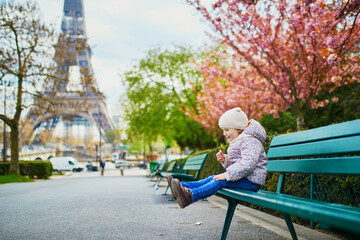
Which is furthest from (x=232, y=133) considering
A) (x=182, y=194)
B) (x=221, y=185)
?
(x=182, y=194)

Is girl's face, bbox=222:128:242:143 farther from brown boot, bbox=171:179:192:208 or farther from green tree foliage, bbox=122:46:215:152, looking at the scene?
green tree foliage, bbox=122:46:215:152

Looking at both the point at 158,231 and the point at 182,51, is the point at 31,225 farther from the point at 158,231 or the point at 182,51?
the point at 182,51

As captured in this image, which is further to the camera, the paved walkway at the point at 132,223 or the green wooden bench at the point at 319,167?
the paved walkway at the point at 132,223

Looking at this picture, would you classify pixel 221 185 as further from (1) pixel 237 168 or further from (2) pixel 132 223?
(2) pixel 132 223

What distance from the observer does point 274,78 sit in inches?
422

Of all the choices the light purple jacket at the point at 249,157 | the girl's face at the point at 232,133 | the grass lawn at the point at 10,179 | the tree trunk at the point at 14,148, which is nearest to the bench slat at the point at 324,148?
the light purple jacket at the point at 249,157

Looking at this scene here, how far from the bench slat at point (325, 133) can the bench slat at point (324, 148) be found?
1.4 inches

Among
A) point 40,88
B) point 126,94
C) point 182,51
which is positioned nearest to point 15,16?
point 40,88

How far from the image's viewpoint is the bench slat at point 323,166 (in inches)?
95.0

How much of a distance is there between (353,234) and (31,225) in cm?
398

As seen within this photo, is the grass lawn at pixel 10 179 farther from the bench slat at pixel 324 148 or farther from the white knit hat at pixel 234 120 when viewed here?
the bench slat at pixel 324 148

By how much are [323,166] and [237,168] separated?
685mm

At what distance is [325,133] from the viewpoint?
2.83m

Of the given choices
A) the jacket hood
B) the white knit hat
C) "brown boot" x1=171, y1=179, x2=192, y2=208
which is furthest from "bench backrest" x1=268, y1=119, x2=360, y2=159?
"brown boot" x1=171, y1=179, x2=192, y2=208
